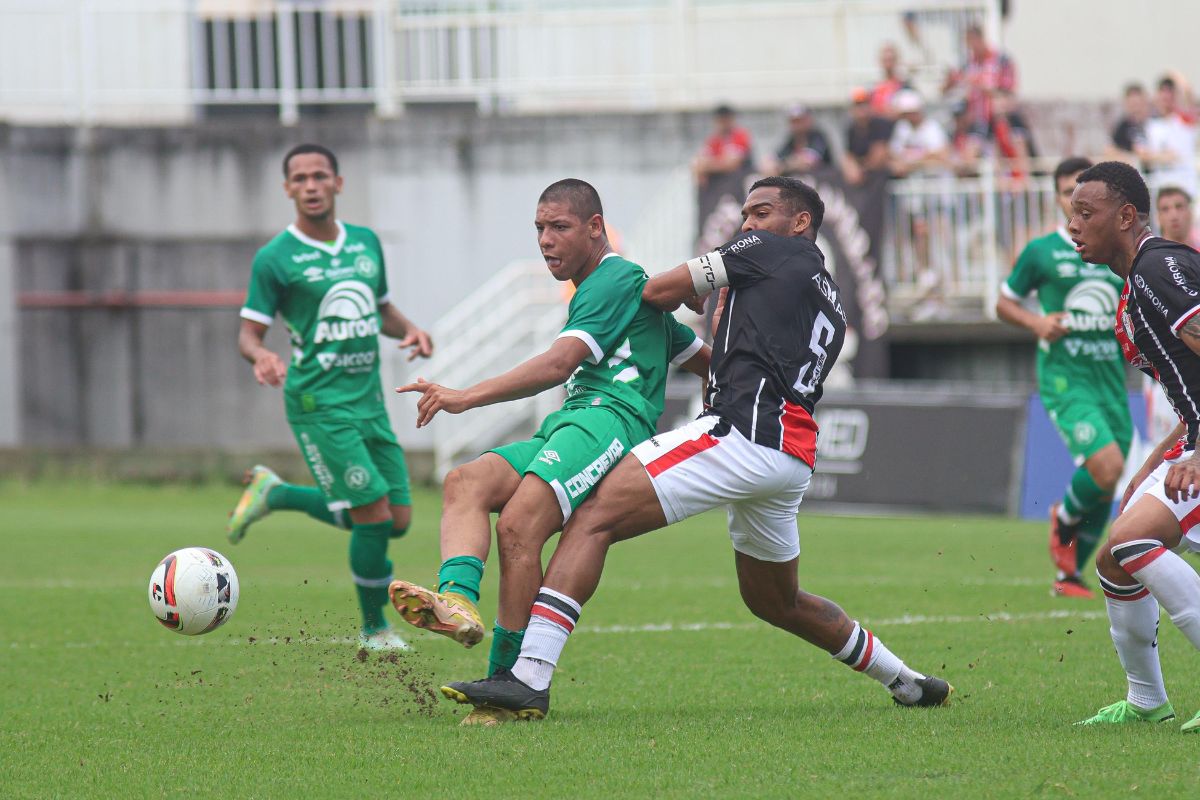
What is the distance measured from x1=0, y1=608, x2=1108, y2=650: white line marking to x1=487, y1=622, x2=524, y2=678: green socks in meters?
2.58

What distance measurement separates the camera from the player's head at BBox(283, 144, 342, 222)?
9.08 meters

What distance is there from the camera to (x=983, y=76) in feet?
63.7

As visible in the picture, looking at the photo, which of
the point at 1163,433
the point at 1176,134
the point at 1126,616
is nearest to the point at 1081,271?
the point at 1163,433

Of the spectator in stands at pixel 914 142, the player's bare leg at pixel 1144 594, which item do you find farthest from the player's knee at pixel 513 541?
the spectator in stands at pixel 914 142

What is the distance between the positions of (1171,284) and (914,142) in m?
13.9

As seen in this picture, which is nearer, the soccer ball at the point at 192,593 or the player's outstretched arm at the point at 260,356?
the soccer ball at the point at 192,593

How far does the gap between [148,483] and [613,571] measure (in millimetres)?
10811

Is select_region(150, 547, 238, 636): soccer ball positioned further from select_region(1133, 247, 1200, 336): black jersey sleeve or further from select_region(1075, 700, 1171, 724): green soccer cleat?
select_region(1133, 247, 1200, 336): black jersey sleeve

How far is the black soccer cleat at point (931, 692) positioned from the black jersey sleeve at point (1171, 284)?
1.74m

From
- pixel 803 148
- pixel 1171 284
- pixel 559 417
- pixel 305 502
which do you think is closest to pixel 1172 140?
pixel 803 148

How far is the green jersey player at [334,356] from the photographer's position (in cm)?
900

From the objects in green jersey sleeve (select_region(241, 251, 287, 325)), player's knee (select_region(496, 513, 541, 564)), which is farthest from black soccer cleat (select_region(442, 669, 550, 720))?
green jersey sleeve (select_region(241, 251, 287, 325))

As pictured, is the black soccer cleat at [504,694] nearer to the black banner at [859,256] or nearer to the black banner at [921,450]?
the black banner at [921,450]

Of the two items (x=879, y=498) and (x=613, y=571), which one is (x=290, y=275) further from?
(x=879, y=498)
